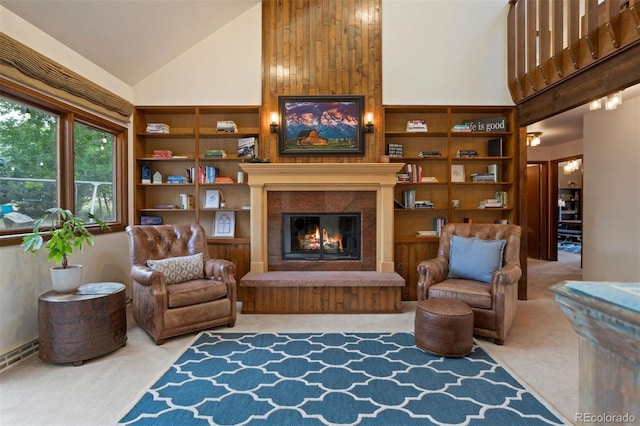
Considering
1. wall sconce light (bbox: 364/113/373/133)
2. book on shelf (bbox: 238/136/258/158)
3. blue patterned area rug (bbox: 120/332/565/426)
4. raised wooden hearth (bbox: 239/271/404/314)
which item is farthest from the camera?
book on shelf (bbox: 238/136/258/158)

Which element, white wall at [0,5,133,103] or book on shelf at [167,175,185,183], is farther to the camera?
book on shelf at [167,175,185,183]

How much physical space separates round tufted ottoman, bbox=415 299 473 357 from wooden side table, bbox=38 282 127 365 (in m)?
2.48

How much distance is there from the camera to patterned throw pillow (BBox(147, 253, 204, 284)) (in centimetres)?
310

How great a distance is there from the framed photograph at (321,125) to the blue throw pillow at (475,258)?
1.63m

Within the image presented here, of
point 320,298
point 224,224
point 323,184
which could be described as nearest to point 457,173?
point 323,184

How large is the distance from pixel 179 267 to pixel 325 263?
170 cm

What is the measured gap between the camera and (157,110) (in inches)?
168

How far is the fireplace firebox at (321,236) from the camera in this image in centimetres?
412

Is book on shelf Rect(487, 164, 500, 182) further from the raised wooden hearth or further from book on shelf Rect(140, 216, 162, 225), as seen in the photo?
book on shelf Rect(140, 216, 162, 225)

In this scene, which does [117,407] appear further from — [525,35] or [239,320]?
[525,35]

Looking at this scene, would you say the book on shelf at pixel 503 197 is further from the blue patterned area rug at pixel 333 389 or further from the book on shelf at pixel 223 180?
the book on shelf at pixel 223 180

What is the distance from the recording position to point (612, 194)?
14.3 feet

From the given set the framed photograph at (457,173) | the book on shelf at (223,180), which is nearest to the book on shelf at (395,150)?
the framed photograph at (457,173)

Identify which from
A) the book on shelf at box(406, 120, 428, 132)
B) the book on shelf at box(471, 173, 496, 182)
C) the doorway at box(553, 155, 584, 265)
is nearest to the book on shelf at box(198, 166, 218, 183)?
the book on shelf at box(406, 120, 428, 132)
